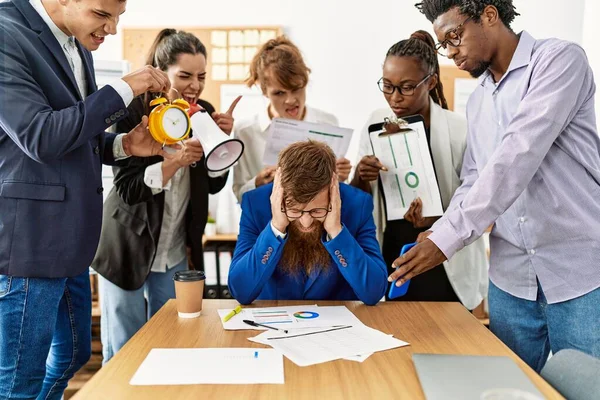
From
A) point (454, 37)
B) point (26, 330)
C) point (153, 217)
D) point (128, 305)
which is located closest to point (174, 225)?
point (153, 217)

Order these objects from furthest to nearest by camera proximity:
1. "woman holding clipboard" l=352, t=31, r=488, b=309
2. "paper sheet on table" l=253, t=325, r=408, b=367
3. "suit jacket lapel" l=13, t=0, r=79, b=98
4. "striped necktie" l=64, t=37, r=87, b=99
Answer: "woman holding clipboard" l=352, t=31, r=488, b=309, "striped necktie" l=64, t=37, r=87, b=99, "suit jacket lapel" l=13, t=0, r=79, b=98, "paper sheet on table" l=253, t=325, r=408, b=367

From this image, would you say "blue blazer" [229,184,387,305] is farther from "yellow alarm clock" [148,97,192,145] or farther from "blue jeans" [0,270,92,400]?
"blue jeans" [0,270,92,400]

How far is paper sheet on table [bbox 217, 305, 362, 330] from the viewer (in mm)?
1503

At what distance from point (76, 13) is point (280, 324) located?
100 cm

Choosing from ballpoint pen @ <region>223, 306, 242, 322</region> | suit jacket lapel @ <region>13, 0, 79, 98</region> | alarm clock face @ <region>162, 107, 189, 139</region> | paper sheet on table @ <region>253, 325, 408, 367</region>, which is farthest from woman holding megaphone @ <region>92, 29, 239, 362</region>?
paper sheet on table @ <region>253, 325, 408, 367</region>

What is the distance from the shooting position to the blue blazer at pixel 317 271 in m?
1.70

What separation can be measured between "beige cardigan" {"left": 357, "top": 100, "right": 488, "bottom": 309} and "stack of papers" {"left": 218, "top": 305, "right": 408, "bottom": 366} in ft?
1.99

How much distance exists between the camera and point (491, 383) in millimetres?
1070

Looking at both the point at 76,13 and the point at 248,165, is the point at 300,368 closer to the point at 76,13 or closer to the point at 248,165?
the point at 76,13

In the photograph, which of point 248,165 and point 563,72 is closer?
point 563,72

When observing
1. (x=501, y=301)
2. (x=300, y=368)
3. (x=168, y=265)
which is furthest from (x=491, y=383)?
(x=168, y=265)

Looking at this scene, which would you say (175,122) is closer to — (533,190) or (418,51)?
(418,51)

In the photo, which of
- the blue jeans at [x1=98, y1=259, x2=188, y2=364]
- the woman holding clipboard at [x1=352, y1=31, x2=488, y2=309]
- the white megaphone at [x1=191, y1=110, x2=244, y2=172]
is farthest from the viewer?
the blue jeans at [x1=98, y1=259, x2=188, y2=364]

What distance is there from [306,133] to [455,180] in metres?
0.58
